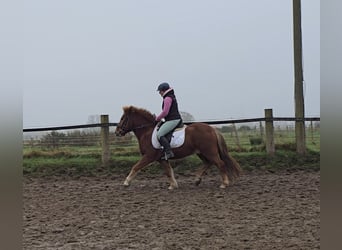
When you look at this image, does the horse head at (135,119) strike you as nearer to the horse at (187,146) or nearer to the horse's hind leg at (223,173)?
the horse at (187,146)

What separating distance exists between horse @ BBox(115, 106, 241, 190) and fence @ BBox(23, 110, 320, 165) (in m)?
1.14

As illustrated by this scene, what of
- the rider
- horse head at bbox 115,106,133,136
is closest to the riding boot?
the rider

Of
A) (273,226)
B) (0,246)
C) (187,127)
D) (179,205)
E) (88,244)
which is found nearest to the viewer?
(0,246)

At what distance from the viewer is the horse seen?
468cm

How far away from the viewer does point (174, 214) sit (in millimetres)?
3482

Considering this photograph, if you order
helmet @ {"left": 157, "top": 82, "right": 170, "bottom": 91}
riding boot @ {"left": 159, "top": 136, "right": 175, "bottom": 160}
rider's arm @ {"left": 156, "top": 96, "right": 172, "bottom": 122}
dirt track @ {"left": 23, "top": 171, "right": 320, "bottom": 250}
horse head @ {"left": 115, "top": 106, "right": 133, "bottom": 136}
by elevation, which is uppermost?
helmet @ {"left": 157, "top": 82, "right": 170, "bottom": 91}

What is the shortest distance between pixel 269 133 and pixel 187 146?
1.74m

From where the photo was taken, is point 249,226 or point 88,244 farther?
point 249,226

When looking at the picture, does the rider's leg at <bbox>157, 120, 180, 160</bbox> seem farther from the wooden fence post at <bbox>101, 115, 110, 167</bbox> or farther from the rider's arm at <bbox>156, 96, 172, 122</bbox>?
the wooden fence post at <bbox>101, 115, 110, 167</bbox>

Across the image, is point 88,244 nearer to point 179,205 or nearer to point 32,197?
point 179,205

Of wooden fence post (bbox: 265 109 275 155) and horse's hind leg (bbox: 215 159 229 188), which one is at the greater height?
wooden fence post (bbox: 265 109 275 155)

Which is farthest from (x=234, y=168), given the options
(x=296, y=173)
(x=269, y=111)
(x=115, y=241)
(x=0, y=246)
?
(x=0, y=246)

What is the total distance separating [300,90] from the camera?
6.02 metres

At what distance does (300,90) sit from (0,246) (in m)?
5.80
